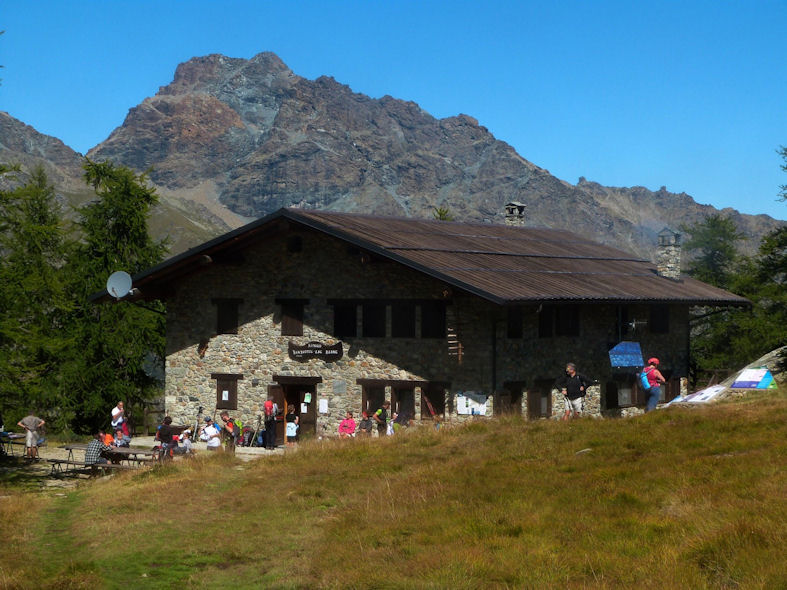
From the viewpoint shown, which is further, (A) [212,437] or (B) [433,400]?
(B) [433,400]

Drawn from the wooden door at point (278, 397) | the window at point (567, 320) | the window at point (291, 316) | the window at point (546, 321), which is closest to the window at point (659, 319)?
the window at point (567, 320)

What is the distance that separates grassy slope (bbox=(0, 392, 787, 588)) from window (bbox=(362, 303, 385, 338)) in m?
7.46

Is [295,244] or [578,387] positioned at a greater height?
[295,244]

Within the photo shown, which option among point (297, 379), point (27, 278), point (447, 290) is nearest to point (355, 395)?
point (297, 379)

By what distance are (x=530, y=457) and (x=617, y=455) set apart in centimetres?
156

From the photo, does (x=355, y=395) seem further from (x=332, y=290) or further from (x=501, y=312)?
(x=501, y=312)

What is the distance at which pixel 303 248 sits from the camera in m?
28.2

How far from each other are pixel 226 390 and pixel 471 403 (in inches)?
330

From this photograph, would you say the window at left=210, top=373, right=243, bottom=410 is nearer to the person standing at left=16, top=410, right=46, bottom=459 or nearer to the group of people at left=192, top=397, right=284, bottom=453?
the group of people at left=192, top=397, right=284, bottom=453

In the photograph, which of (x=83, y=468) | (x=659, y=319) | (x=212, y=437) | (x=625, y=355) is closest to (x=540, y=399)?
(x=625, y=355)

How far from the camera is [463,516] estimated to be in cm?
1271

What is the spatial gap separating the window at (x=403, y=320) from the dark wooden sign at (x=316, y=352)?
1.90m

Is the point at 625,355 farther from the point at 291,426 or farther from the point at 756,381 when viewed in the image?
the point at 291,426

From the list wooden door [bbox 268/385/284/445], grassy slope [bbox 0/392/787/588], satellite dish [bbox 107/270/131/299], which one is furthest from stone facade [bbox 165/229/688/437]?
grassy slope [bbox 0/392/787/588]
